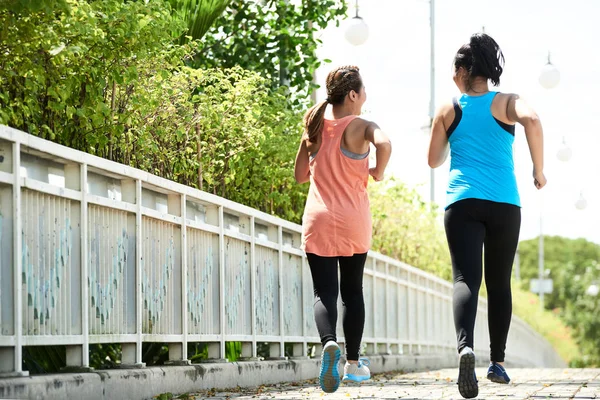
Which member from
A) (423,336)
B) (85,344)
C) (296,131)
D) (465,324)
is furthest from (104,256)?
(423,336)

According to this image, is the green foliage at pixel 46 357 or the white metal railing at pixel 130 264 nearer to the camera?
the white metal railing at pixel 130 264

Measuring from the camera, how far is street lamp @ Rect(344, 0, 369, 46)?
1798cm

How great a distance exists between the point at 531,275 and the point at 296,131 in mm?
138519

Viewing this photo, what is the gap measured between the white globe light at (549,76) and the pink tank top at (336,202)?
49.5 feet

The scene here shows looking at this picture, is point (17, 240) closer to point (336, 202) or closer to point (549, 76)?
point (336, 202)

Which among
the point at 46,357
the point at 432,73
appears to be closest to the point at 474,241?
the point at 46,357

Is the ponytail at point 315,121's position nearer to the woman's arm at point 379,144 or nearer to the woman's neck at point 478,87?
the woman's arm at point 379,144

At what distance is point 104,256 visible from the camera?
24.2ft

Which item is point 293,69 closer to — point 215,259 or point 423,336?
point 423,336

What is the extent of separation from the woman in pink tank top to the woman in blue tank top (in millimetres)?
509

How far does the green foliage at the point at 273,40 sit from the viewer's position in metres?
16.3

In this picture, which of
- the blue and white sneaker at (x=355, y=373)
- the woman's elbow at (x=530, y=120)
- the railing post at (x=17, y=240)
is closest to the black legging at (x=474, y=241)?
the woman's elbow at (x=530, y=120)

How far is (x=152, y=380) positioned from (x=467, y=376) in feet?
7.44

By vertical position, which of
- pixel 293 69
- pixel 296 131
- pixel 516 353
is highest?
pixel 293 69
